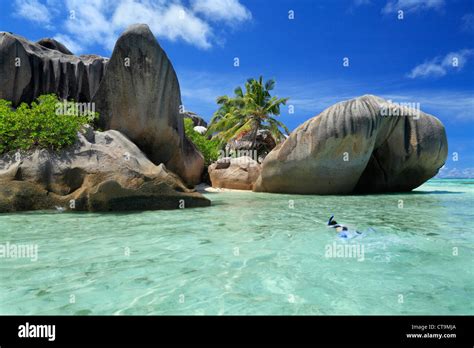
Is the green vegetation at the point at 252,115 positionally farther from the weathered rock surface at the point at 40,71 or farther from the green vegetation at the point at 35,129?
the green vegetation at the point at 35,129

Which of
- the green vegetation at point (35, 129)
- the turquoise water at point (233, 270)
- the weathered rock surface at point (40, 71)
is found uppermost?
the weathered rock surface at point (40, 71)

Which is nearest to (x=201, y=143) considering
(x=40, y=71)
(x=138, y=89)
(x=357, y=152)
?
(x=40, y=71)

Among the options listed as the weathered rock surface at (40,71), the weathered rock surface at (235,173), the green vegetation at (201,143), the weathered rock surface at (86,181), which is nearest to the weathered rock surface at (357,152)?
the weathered rock surface at (235,173)

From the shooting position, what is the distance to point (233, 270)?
2875 mm

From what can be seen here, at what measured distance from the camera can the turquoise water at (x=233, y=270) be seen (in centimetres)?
216

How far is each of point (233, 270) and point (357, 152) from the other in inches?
398

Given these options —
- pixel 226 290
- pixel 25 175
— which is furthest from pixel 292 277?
pixel 25 175

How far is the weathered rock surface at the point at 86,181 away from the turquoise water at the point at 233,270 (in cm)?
166

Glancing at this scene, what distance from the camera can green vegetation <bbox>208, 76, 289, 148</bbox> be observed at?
71.4ft
